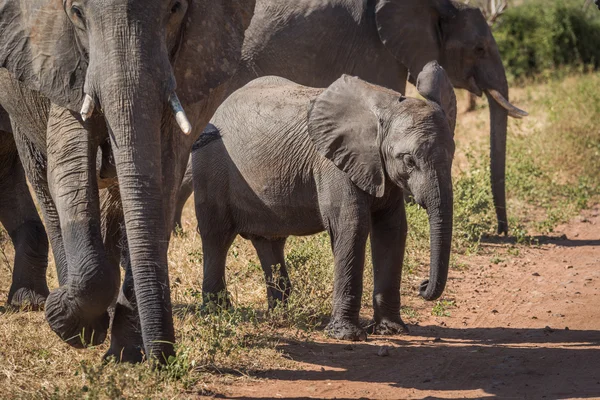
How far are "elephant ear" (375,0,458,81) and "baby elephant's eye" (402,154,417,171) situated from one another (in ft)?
11.9

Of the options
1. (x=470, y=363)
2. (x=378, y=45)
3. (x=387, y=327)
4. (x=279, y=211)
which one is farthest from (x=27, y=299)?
(x=378, y=45)

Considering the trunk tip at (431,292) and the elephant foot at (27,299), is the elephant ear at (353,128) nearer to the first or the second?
the trunk tip at (431,292)

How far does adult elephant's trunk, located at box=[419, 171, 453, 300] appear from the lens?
5121 millimetres

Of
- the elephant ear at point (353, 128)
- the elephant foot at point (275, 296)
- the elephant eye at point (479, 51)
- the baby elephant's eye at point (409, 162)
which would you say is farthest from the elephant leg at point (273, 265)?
the elephant eye at point (479, 51)

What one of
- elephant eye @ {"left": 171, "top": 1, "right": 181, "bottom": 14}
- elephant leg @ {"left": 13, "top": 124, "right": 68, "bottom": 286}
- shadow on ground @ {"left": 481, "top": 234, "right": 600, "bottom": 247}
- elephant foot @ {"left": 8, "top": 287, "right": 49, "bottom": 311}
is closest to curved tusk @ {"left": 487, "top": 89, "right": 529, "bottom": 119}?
shadow on ground @ {"left": 481, "top": 234, "right": 600, "bottom": 247}

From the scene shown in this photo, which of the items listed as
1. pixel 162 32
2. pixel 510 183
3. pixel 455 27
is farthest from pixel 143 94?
pixel 510 183

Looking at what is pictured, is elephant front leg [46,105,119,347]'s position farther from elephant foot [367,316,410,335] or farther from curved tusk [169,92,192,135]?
elephant foot [367,316,410,335]

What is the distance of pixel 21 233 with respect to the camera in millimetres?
6598

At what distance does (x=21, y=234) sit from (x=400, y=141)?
8.38 ft

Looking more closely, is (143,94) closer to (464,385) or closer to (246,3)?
(246,3)

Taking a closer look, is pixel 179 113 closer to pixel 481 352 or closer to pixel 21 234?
pixel 481 352

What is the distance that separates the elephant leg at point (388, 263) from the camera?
577 centimetres

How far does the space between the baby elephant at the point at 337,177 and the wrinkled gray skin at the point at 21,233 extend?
1.02m

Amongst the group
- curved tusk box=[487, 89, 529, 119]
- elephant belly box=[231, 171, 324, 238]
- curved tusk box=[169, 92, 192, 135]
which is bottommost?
elephant belly box=[231, 171, 324, 238]
